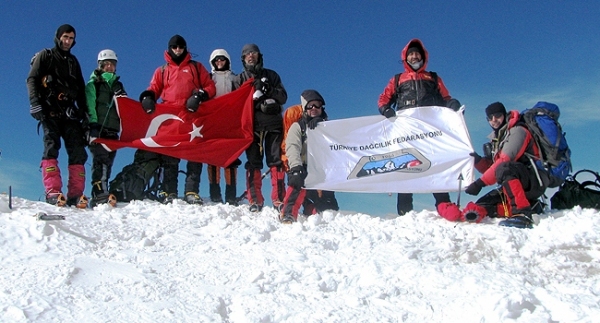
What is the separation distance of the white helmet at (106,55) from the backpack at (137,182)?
1.62 m

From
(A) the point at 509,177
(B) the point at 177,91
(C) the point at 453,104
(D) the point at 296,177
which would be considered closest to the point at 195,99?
(B) the point at 177,91

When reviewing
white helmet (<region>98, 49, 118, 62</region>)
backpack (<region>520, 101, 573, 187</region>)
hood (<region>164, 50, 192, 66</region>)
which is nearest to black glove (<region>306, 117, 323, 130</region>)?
hood (<region>164, 50, 192, 66</region>)

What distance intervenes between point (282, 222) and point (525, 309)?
3175 millimetres

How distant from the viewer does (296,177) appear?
21.6 feet

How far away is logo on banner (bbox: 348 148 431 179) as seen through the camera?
7.15 meters

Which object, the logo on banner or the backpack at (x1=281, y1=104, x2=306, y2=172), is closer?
the logo on banner

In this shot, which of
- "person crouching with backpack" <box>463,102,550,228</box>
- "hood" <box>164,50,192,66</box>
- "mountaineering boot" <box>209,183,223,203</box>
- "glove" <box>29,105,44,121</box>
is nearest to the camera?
"person crouching with backpack" <box>463,102,550,228</box>

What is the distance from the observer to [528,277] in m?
4.45

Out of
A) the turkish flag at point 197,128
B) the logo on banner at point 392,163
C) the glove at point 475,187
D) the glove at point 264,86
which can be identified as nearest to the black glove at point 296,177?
the logo on banner at point 392,163

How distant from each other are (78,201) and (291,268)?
3576 mm

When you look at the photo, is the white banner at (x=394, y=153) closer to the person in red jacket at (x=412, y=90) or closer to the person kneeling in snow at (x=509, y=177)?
the person in red jacket at (x=412, y=90)

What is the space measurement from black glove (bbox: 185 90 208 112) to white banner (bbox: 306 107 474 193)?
167 cm

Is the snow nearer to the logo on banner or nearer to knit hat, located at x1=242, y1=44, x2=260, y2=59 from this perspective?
the logo on banner

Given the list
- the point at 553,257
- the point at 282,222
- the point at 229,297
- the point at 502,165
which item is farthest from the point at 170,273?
the point at 502,165
